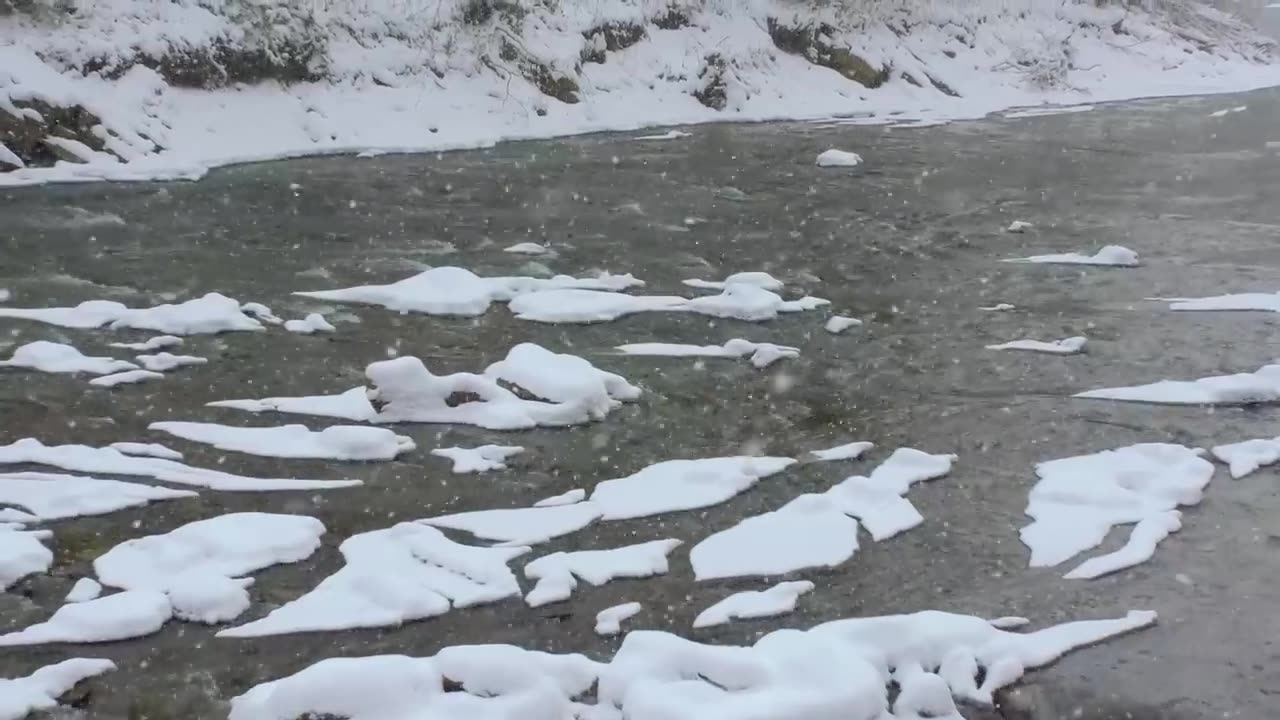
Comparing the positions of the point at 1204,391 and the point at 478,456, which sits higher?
the point at 1204,391

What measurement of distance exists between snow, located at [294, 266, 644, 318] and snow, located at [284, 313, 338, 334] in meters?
0.60

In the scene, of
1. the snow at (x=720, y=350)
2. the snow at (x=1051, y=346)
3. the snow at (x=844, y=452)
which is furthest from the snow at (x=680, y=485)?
the snow at (x=1051, y=346)

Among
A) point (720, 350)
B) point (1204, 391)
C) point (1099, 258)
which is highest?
point (1204, 391)

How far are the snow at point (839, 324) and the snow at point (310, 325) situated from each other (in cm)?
320

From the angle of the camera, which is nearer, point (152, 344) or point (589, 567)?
point (589, 567)

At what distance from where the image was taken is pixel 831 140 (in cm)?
1648

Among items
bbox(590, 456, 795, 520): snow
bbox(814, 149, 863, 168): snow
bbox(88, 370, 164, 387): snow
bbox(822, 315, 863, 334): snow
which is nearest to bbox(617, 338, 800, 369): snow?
bbox(822, 315, 863, 334): snow

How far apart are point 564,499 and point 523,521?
275 millimetres

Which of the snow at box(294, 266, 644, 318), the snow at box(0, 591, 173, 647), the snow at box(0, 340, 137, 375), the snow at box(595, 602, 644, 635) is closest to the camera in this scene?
the snow at box(0, 591, 173, 647)

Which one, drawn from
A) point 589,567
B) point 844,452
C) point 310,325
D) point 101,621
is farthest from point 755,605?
point 310,325

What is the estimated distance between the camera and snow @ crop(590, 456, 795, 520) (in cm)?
495

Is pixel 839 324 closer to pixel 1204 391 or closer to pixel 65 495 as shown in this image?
pixel 1204 391

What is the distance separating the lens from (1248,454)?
17.7ft

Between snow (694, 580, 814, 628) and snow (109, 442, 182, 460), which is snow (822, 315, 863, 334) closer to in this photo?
snow (694, 580, 814, 628)
